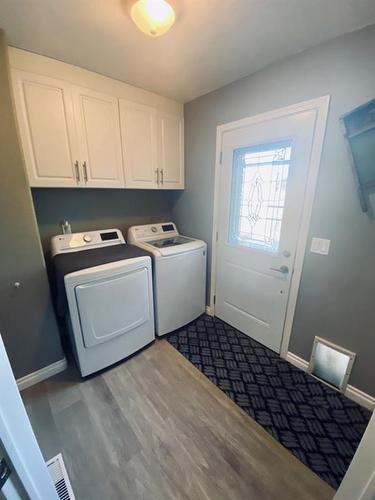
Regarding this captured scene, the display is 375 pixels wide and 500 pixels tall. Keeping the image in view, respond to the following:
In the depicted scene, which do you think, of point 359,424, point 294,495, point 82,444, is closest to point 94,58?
point 82,444

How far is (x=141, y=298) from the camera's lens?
1.90 m

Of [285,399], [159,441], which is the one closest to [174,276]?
[159,441]

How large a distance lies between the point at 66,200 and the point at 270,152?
1938mm

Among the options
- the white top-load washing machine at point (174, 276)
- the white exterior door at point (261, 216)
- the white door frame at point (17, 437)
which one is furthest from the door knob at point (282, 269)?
the white door frame at point (17, 437)

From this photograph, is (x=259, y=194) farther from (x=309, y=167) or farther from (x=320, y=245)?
(x=320, y=245)

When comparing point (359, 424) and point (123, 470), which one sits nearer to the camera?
point (123, 470)

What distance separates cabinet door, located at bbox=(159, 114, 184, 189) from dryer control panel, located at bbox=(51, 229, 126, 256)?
779 millimetres

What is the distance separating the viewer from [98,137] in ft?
6.06

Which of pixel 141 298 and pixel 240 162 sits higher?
pixel 240 162

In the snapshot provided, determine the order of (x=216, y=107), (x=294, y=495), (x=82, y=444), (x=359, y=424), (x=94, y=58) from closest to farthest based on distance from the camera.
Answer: (x=294, y=495) → (x=82, y=444) → (x=359, y=424) → (x=94, y=58) → (x=216, y=107)

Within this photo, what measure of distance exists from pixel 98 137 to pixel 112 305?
4.78 feet

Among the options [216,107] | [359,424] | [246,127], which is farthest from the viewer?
[216,107]

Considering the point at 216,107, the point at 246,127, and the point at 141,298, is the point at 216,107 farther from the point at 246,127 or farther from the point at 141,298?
the point at 141,298

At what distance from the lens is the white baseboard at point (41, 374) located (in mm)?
1649
